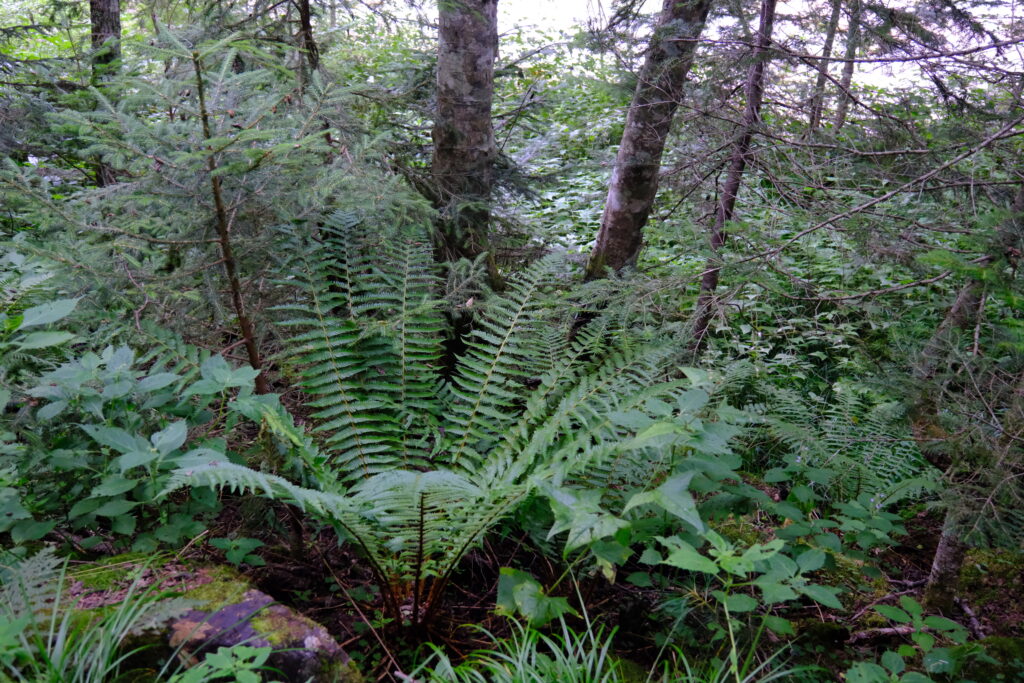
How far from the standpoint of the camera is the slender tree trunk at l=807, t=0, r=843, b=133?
2.73 metres

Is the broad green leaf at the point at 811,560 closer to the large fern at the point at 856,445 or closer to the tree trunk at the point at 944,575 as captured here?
the large fern at the point at 856,445

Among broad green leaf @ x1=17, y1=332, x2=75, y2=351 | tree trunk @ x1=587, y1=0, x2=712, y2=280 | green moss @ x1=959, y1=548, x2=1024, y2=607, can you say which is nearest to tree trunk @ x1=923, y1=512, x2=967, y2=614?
green moss @ x1=959, y1=548, x2=1024, y2=607

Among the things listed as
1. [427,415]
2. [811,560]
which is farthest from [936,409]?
[427,415]

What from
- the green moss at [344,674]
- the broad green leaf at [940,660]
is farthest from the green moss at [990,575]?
the green moss at [344,674]

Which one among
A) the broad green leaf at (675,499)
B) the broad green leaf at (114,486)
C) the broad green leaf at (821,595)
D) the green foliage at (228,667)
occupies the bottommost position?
the green foliage at (228,667)

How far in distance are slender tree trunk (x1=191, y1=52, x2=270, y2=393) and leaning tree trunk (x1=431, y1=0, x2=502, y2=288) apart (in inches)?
49.3

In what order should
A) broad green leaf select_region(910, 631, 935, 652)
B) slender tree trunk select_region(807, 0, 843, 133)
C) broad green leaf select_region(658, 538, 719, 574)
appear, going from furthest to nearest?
1. slender tree trunk select_region(807, 0, 843, 133)
2. broad green leaf select_region(910, 631, 935, 652)
3. broad green leaf select_region(658, 538, 719, 574)

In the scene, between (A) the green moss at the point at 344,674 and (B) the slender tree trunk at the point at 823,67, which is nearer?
(A) the green moss at the point at 344,674

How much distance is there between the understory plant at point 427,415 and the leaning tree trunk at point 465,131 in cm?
40

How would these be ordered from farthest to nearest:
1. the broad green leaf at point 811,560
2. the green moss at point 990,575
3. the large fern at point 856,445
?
1. the green moss at point 990,575
2. the large fern at point 856,445
3. the broad green leaf at point 811,560

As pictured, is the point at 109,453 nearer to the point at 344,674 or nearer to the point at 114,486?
the point at 114,486

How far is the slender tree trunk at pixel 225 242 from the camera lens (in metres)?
1.83

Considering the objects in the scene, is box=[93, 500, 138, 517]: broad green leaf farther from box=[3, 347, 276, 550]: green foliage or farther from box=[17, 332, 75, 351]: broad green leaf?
box=[17, 332, 75, 351]: broad green leaf

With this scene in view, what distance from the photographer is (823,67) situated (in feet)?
8.88
